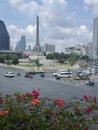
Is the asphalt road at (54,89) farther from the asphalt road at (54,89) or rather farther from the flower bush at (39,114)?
the flower bush at (39,114)

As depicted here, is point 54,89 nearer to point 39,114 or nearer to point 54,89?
point 54,89

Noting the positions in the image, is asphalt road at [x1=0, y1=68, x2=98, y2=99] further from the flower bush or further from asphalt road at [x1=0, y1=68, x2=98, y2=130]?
the flower bush

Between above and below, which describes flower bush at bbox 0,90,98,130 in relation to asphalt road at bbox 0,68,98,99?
above

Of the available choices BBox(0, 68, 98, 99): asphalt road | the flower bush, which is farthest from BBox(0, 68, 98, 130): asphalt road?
the flower bush

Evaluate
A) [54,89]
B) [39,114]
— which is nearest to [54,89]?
[54,89]

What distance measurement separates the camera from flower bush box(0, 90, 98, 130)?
471 centimetres

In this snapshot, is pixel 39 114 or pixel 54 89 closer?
pixel 39 114

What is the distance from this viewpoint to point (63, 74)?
77.2 metres

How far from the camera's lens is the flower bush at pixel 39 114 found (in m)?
4.71

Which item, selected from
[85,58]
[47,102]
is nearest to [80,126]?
[47,102]

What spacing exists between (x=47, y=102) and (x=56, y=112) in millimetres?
406

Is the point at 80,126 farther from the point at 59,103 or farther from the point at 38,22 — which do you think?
the point at 38,22

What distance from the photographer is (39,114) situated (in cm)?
487

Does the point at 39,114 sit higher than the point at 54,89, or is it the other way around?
the point at 39,114
